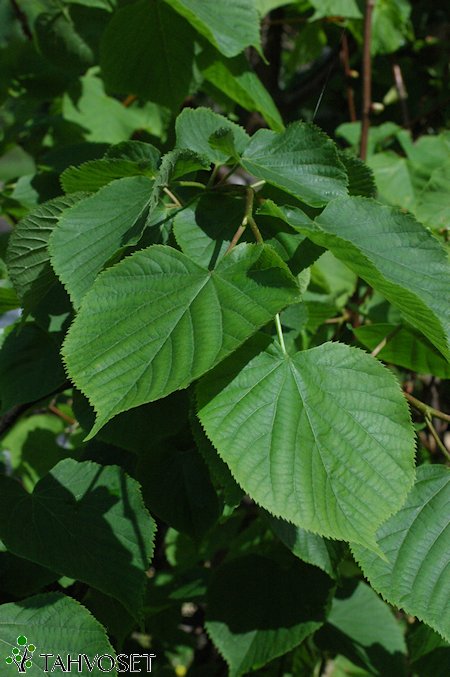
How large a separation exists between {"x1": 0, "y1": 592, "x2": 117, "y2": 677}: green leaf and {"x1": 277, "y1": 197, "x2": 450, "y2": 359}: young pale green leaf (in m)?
0.50

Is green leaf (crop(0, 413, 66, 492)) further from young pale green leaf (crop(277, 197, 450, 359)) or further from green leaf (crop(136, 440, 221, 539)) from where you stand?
young pale green leaf (crop(277, 197, 450, 359))

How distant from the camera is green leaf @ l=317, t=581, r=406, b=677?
148cm

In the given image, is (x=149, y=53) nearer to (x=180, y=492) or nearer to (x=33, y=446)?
(x=180, y=492)

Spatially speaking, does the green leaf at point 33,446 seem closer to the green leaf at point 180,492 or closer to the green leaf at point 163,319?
the green leaf at point 180,492

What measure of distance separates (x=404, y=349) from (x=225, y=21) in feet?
2.10

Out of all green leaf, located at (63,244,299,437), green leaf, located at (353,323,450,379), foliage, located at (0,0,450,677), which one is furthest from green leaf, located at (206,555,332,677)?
green leaf, located at (63,244,299,437)

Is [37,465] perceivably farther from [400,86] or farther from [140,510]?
[400,86]

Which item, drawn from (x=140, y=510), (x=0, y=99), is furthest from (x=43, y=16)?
(x=140, y=510)

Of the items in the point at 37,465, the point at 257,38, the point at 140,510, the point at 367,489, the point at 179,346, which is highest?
the point at 257,38

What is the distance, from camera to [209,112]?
1.02 metres

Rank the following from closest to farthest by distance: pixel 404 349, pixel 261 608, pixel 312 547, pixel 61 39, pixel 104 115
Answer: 1. pixel 312 547
2. pixel 404 349
3. pixel 261 608
4. pixel 61 39
5. pixel 104 115

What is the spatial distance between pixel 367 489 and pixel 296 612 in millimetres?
584

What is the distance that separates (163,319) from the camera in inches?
29.7

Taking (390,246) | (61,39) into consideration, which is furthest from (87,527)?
(61,39)
